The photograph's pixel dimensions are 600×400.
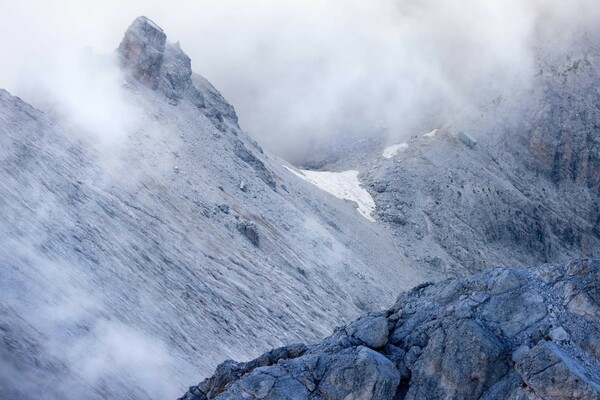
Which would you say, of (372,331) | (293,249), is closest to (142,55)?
(293,249)

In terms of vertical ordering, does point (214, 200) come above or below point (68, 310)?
above

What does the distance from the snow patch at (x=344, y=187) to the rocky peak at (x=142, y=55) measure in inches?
657

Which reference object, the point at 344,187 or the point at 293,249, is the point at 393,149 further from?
the point at 293,249

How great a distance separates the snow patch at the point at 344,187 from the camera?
8606cm

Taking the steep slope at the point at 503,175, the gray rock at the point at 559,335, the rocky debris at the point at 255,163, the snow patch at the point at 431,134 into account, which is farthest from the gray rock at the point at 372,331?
the snow patch at the point at 431,134

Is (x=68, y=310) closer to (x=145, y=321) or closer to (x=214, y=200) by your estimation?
(x=145, y=321)

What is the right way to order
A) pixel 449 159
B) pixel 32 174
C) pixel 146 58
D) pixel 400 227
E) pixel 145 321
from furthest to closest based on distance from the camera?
pixel 449 159 < pixel 400 227 < pixel 146 58 < pixel 32 174 < pixel 145 321

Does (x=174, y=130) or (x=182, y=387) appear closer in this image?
(x=182, y=387)

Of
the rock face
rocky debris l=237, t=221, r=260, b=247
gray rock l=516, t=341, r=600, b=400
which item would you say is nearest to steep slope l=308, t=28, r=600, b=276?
rocky debris l=237, t=221, r=260, b=247

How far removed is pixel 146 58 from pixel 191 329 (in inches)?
1453

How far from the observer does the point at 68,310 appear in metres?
35.7

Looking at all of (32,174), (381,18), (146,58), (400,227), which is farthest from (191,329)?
(381,18)

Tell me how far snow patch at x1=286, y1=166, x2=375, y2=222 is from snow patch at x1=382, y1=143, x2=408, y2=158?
229 inches

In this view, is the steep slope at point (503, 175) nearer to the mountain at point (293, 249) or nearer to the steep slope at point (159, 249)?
the mountain at point (293, 249)
